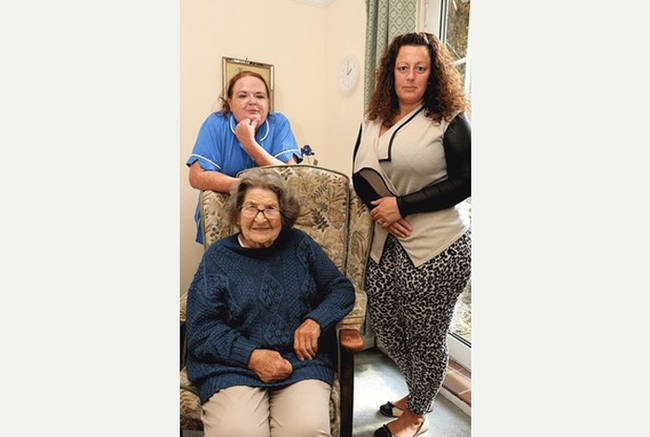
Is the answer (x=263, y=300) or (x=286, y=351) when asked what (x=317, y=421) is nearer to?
(x=286, y=351)

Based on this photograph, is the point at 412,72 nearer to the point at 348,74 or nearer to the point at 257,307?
the point at 257,307

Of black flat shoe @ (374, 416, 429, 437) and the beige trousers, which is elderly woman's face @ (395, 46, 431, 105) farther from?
black flat shoe @ (374, 416, 429, 437)

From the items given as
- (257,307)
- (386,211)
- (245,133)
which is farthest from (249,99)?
(257,307)

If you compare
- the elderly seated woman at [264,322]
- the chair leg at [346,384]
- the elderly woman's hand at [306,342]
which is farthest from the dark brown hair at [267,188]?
the chair leg at [346,384]

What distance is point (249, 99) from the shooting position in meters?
1.77

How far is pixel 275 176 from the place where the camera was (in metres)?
1.51

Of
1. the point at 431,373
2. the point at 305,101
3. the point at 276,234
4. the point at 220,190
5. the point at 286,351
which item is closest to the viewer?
the point at 286,351

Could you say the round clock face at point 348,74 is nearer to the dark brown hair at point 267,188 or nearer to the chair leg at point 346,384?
the dark brown hair at point 267,188

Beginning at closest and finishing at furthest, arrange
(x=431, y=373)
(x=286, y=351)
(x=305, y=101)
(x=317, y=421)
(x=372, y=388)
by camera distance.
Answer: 1. (x=317, y=421)
2. (x=286, y=351)
3. (x=431, y=373)
4. (x=372, y=388)
5. (x=305, y=101)

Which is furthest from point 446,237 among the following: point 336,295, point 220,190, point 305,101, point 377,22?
point 305,101

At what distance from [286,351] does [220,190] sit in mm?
734

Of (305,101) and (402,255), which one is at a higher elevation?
(305,101)

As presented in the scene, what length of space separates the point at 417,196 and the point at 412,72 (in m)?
0.42

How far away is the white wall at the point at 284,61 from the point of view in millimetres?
2541
